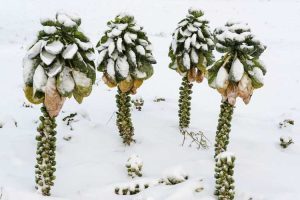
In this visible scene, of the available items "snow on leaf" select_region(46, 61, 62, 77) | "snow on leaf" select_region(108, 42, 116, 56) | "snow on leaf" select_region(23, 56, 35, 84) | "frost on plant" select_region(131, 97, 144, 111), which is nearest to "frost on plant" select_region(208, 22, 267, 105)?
"snow on leaf" select_region(108, 42, 116, 56)

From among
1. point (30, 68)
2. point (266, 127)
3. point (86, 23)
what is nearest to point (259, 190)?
point (266, 127)

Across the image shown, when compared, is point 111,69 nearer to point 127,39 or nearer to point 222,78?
point 127,39

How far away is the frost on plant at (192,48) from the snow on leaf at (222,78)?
93 cm

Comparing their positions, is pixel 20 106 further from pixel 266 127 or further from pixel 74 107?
pixel 266 127

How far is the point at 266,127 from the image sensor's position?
7535mm

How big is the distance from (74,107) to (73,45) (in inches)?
132

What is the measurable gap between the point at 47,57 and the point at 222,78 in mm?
2161

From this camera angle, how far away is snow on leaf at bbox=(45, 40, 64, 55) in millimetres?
4703

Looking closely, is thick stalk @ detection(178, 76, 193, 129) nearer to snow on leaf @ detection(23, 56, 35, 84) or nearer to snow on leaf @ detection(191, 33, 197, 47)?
snow on leaf @ detection(191, 33, 197, 47)

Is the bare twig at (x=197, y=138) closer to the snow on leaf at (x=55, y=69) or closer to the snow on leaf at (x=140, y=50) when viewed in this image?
the snow on leaf at (x=140, y=50)

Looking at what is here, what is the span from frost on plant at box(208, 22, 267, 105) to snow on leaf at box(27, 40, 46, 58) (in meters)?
2.18

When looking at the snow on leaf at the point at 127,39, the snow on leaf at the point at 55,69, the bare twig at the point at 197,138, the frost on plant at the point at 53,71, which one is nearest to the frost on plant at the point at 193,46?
the bare twig at the point at 197,138

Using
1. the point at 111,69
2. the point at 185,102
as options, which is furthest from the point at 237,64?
the point at 111,69

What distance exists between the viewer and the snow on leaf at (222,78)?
17.7 feet
